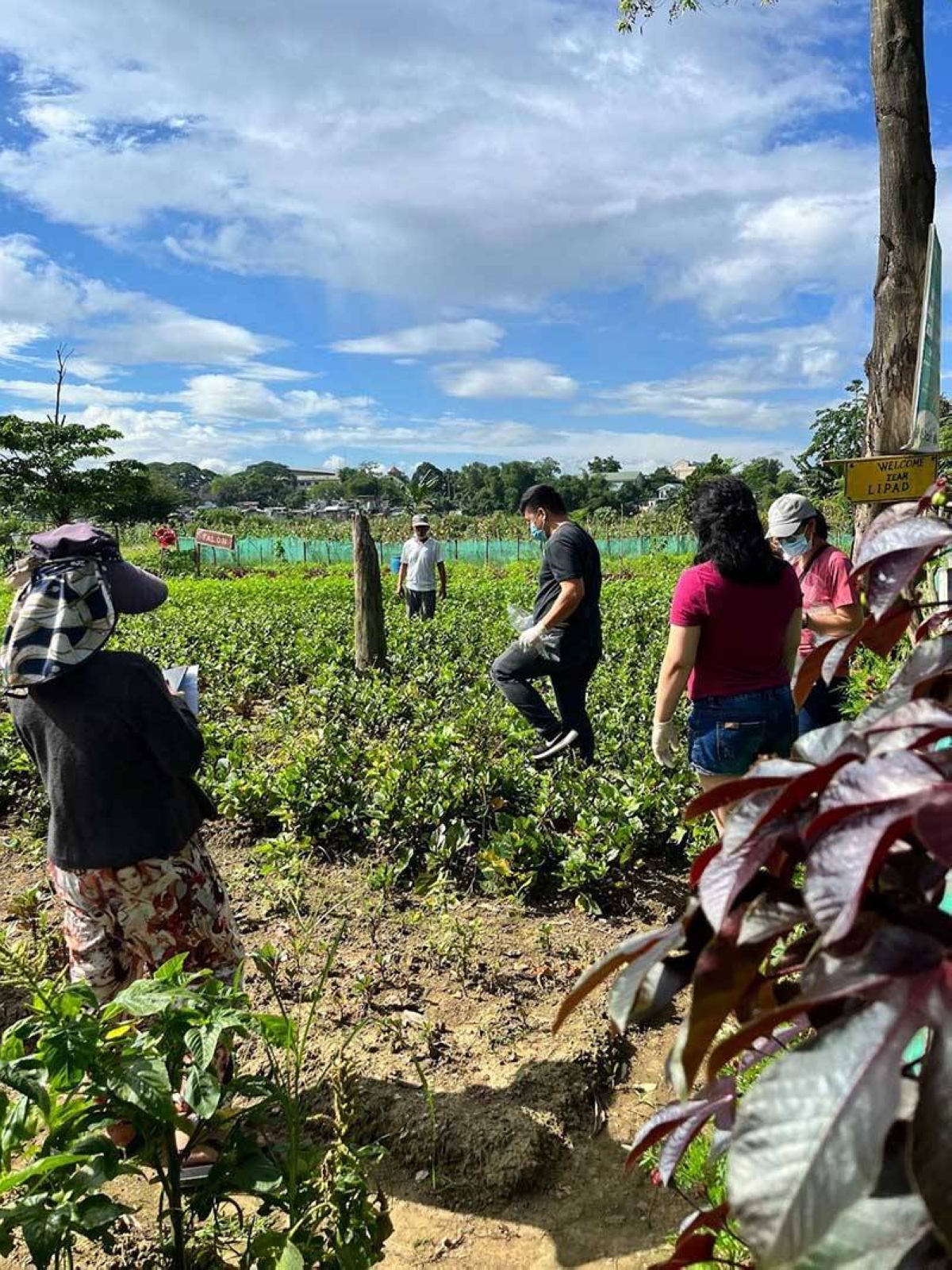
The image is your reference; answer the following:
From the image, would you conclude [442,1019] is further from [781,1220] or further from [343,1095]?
[781,1220]

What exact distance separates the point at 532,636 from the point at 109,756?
2.85m

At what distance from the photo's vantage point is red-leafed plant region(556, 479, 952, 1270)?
1.66ft

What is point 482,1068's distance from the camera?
2879 millimetres

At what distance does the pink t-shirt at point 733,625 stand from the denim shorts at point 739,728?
0.12ft

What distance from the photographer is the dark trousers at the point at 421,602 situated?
404 inches

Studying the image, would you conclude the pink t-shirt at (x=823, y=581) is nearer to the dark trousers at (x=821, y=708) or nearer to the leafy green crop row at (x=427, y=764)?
the dark trousers at (x=821, y=708)

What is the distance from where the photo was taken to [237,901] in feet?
13.5

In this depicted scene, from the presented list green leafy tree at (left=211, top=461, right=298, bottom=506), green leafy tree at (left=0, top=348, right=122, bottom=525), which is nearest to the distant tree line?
green leafy tree at (left=0, top=348, right=122, bottom=525)

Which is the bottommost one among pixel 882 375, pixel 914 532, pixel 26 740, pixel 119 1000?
pixel 119 1000

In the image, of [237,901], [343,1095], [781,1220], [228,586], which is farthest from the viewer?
[228,586]

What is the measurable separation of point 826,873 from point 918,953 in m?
0.07

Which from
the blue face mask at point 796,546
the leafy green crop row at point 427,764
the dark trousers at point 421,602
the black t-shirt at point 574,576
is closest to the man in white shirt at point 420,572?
the dark trousers at point 421,602

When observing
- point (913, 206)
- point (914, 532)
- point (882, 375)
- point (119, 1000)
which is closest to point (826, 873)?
point (914, 532)

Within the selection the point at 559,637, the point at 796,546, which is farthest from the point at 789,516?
the point at 559,637
